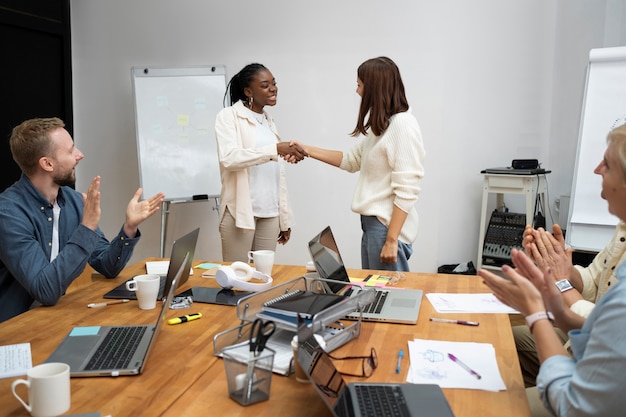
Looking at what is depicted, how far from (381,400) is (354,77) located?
11.0 feet

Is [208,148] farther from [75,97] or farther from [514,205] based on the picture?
[514,205]

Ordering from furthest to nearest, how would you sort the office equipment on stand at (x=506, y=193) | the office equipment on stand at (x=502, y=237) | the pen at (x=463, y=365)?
the office equipment on stand at (x=502, y=237), the office equipment on stand at (x=506, y=193), the pen at (x=463, y=365)

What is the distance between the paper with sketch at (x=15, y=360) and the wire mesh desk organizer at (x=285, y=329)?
473mm

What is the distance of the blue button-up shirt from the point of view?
1.88m

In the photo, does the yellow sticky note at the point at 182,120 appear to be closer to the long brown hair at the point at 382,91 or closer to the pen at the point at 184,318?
the long brown hair at the point at 382,91

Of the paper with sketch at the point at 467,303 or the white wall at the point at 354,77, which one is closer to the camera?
the paper with sketch at the point at 467,303

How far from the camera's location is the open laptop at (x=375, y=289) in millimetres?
1752

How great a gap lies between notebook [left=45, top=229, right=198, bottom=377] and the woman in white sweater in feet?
3.60

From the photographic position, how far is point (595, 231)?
3.19m

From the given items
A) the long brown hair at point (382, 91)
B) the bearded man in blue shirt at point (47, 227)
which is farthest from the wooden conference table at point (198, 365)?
the long brown hair at point (382, 91)

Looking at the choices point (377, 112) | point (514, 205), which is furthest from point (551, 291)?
point (514, 205)

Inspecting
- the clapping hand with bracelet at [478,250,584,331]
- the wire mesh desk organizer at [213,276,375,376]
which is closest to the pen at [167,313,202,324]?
the wire mesh desk organizer at [213,276,375,376]

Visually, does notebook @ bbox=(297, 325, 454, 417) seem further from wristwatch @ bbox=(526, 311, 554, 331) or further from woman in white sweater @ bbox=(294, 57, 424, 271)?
woman in white sweater @ bbox=(294, 57, 424, 271)

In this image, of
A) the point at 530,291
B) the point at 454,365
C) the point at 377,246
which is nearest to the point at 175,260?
the point at 454,365
